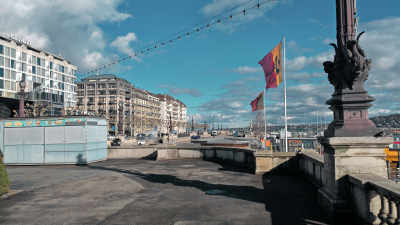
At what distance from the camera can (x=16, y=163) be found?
16922mm

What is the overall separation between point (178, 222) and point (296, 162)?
7.08 m

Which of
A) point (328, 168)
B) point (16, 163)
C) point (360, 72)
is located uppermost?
point (360, 72)

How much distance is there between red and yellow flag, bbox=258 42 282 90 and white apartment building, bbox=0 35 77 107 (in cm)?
6840

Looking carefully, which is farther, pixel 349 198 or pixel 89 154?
pixel 89 154

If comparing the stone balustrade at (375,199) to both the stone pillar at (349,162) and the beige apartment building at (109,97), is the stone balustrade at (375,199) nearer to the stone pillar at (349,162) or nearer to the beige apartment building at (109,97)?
the stone pillar at (349,162)

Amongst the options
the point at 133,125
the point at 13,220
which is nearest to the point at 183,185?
the point at 13,220

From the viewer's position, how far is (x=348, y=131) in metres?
5.24

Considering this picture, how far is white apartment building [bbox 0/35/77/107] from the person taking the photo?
6597cm

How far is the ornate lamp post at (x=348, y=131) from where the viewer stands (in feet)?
16.7

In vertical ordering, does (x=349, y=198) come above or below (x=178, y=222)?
above

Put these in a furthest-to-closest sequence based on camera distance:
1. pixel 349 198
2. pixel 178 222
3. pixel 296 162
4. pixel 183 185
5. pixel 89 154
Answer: pixel 89 154
pixel 296 162
pixel 183 185
pixel 178 222
pixel 349 198

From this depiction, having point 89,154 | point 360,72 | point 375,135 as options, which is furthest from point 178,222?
point 89,154

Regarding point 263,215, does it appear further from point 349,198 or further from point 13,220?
point 13,220

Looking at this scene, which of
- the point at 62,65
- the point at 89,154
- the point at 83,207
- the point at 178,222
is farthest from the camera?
the point at 62,65
